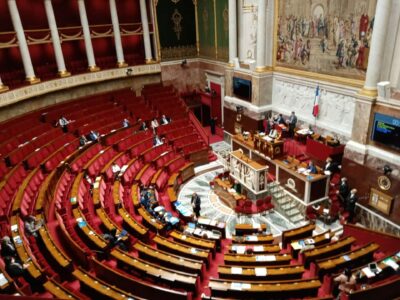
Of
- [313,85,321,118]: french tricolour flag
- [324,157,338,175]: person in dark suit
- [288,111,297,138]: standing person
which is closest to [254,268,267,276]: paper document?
[324,157,338,175]: person in dark suit

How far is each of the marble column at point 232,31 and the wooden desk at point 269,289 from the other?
13644 mm

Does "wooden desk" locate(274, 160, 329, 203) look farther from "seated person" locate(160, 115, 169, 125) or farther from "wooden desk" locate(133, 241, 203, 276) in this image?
"seated person" locate(160, 115, 169, 125)

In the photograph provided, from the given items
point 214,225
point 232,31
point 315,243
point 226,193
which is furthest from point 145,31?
point 315,243

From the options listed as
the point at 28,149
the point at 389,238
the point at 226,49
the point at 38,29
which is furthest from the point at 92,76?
the point at 389,238

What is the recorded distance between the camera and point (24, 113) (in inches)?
592

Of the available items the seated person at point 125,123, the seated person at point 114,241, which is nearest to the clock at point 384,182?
the seated person at point 114,241

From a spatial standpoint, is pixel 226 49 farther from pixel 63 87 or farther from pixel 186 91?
pixel 63 87

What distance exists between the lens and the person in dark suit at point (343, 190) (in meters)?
12.0

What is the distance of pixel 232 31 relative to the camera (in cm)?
1788

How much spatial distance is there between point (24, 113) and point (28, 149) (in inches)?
124

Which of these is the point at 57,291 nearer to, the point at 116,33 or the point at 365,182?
the point at 365,182

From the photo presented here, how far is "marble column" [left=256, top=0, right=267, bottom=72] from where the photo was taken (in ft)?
51.2

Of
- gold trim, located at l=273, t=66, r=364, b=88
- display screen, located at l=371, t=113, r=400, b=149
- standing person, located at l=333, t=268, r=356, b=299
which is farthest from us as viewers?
Answer: gold trim, located at l=273, t=66, r=364, b=88

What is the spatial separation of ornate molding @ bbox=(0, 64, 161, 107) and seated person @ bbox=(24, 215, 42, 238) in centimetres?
695
